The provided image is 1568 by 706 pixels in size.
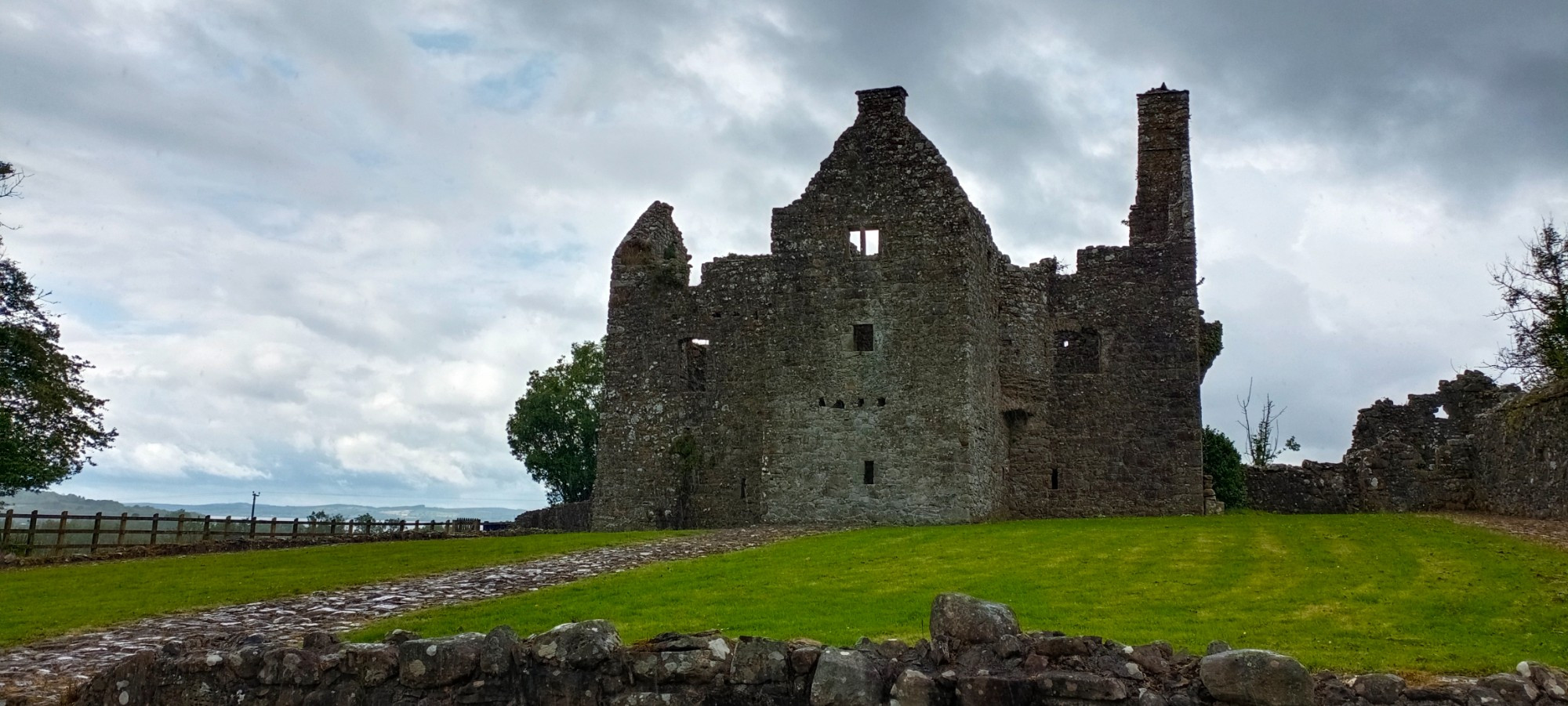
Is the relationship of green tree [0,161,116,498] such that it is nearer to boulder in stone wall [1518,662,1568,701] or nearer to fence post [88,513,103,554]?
fence post [88,513,103,554]

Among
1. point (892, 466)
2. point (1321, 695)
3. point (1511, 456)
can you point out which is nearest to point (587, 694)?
point (1321, 695)

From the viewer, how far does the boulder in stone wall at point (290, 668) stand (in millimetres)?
7887

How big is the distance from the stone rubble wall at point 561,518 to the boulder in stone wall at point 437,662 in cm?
2871

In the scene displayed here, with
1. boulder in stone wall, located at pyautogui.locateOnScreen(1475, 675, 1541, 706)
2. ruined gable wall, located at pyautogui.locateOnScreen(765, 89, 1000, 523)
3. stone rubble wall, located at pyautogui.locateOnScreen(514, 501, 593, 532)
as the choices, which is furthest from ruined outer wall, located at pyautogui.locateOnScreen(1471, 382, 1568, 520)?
stone rubble wall, located at pyautogui.locateOnScreen(514, 501, 593, 532)

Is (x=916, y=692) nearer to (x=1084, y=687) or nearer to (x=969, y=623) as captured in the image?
Result: (x=969, y=623)

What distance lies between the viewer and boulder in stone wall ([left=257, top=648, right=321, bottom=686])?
7.89 m

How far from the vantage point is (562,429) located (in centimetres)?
5266

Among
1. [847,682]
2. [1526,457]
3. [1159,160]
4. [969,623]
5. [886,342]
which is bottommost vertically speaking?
[847,682]

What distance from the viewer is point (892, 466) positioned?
83.6 ft

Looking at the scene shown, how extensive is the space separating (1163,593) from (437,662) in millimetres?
7590

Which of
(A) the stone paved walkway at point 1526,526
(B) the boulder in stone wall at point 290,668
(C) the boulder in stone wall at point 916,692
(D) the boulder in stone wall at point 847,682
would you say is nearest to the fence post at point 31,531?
(B) the boulder in stone wall at point 290,668

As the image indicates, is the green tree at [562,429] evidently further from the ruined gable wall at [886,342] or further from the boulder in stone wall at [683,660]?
the boulder in stone wall at [683,660]

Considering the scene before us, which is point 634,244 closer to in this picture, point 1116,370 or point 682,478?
point 682,478

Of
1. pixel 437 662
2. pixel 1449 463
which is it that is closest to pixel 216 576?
pixel 437 662
